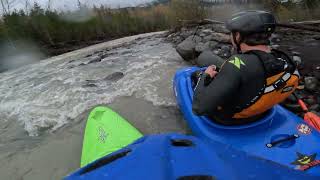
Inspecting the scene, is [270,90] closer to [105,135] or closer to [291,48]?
[105,135]

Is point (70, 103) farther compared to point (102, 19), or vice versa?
point (102, 19)

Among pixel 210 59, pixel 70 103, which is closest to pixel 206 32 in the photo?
pixel 70 103

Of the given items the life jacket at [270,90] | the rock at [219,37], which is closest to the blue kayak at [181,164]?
the life jacket at [270,90]

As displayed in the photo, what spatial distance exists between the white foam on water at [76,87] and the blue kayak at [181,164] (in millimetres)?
3800

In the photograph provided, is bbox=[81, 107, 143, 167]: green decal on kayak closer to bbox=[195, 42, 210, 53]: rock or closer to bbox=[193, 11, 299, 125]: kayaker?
bbox=[193, 11, 299, 125]: kayaker

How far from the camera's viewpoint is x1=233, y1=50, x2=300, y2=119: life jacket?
273 cm

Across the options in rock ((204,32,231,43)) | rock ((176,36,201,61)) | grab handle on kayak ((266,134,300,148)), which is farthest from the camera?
rock ((204,32,231,43))

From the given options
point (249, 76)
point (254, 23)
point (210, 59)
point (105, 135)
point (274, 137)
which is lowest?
point (105, 135)

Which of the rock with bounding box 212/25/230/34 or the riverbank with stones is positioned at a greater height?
the rock with bounding box 212/25/230/34

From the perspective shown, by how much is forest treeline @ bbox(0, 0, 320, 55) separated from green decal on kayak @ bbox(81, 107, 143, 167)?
8.00 meters

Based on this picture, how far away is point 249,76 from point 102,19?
45.7 ft

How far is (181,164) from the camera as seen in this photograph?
5.41 ft

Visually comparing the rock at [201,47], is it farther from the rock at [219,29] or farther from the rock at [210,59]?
the rock at [210,59]

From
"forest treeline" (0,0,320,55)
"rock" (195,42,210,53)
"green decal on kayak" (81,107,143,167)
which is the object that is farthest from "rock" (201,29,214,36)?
"green decal on kayak" (81,107,143,167)
